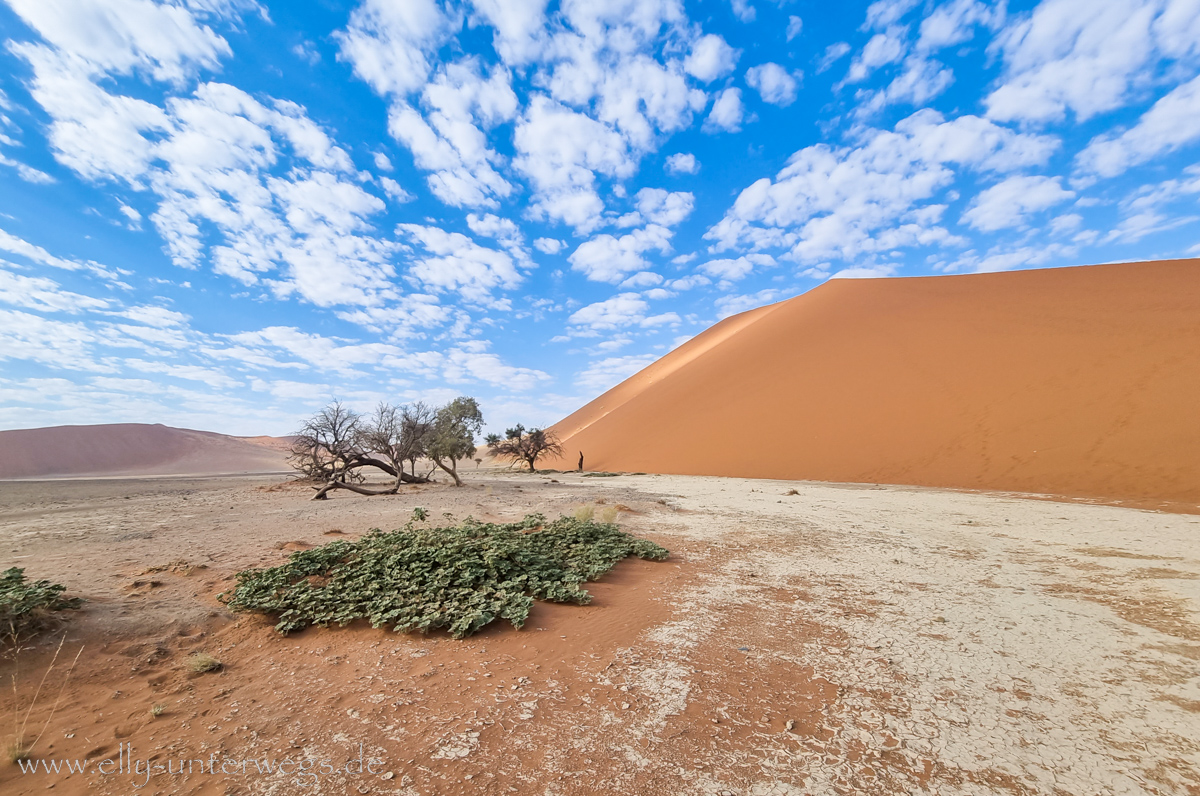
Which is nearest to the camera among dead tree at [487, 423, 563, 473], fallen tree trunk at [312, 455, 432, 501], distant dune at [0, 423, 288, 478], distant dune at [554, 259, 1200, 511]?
fallen tree trunk at [312, 455, 432, 501]

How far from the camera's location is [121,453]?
51875 millimetres

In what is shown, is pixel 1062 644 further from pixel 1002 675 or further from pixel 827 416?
pixel 827 416

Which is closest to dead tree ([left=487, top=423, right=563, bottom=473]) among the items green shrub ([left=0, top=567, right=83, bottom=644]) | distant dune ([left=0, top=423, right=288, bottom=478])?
distant dune ([left=0, top=423, right=288, bottom=478])

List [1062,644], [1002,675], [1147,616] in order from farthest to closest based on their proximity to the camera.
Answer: [1147,616] → [1062,644] → [1002,675]

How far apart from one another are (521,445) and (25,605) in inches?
1282

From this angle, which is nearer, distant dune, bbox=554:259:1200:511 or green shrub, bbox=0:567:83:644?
green shrub, bbox=0:567:83:644

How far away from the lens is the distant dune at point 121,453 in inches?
1806

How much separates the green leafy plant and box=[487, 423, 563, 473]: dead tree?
93.2ft

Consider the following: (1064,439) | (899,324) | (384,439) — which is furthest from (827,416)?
(384,439)

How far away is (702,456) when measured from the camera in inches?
1101

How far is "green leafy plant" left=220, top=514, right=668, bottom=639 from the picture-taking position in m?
4.23

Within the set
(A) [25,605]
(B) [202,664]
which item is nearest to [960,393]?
(B) [202,664]

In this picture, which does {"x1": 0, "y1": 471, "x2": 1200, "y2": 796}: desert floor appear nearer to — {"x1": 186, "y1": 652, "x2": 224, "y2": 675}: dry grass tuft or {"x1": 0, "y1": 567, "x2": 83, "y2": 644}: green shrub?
{"x1": 186, "y1": 652, "x2": 224, "y2": 675}: dry grass tuft

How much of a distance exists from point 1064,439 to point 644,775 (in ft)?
78.4
